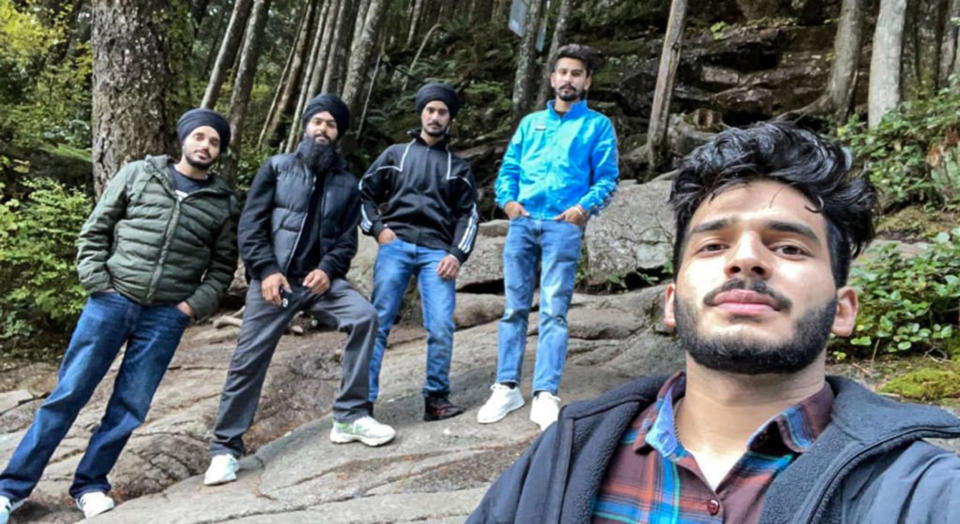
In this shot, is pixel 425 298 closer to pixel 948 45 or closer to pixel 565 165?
pixel 565 165

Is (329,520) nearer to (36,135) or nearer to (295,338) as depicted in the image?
(295,338)

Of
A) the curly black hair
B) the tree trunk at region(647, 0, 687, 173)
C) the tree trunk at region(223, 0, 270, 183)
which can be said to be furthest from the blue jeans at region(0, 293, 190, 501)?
the tree trunk at region(647, 0, 687, 173)

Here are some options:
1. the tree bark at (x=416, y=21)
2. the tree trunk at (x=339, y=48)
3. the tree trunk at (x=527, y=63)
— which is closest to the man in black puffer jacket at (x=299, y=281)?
the tree trunk at (x=339, y=48)

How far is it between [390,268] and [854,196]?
3487 mm

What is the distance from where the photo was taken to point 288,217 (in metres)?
4.56

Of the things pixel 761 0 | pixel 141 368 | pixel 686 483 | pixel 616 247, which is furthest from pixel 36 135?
pixel 761 0

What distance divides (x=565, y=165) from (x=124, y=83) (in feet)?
13.4

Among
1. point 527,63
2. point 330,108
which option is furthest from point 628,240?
point 527,63

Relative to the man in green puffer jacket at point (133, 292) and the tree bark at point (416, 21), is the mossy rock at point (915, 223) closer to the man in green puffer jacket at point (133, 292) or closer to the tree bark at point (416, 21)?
the man in green puffer jacket at point (133, 292)

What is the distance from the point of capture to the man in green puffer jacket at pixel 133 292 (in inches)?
164

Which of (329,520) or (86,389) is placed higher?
(86,389)

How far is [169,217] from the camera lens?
437 cm

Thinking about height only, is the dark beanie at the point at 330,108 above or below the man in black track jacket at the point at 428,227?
above

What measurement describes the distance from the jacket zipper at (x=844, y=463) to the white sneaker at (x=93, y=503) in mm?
4105
